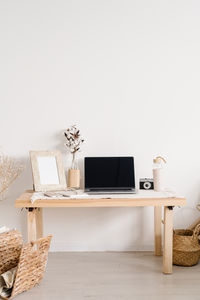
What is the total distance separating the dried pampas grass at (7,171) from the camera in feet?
10.8

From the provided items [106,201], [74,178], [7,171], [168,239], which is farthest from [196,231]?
[7,171]

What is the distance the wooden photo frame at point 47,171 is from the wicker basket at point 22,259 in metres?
0.62

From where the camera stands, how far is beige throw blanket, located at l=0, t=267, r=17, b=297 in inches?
91.2

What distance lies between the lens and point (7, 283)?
2.32 m

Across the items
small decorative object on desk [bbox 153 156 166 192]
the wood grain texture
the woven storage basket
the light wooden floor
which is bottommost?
the light wooden floor

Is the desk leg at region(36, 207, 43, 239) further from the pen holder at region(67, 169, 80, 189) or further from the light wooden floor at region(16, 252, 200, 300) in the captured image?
the pen holder at region(67, 169, 80, 189)

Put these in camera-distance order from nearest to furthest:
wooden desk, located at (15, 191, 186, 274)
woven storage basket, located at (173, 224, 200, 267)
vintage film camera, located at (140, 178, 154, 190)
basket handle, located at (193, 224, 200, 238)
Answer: wooden desk, located at (15, 191, 186, 274) → woven storage basket, located at (173, 224, 200, 267) → basket handle, located at (193, 224, 200, 238) → vintage film camera, located at (140, 178, 154, 190)

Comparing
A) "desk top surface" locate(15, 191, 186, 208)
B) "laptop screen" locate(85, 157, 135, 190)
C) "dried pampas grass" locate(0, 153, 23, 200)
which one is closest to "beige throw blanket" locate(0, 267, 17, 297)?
"desk top surface" locate(15, 191, 186, 208)

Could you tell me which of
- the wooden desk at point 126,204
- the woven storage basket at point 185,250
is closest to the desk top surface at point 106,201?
the wooden desk at point 126,204

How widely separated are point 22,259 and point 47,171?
95cm

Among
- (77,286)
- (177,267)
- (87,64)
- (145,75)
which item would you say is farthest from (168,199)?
(87,64)

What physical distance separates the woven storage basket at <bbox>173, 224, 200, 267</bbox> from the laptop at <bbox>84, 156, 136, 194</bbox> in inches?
21.0

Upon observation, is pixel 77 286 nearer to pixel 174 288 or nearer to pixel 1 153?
pixel 174 288

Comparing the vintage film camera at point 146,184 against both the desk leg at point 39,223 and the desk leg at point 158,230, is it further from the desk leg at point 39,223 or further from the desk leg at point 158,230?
the desk leg at point 39,223
